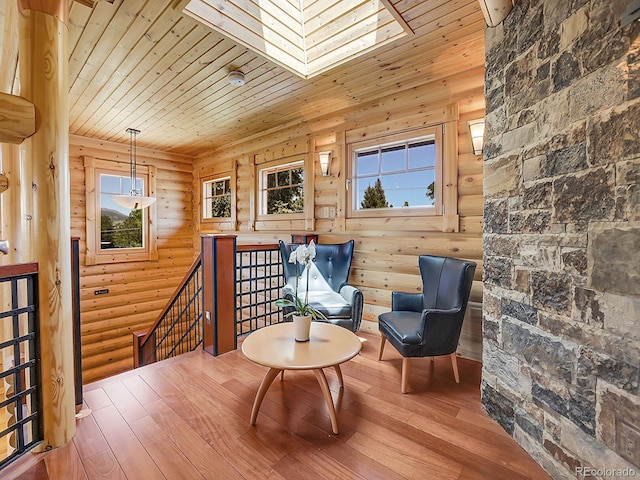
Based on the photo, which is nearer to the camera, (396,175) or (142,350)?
(396,175)

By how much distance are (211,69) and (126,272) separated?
160 inches

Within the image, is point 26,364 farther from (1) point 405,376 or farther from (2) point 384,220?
(2) point 384,220

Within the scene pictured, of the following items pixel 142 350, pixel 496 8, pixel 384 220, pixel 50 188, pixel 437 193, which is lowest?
pixel 142 350

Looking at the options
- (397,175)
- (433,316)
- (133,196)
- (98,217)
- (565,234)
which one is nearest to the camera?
(565,234)

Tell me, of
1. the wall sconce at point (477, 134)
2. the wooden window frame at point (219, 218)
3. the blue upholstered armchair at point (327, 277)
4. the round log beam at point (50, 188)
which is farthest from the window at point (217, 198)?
the wall sconce at point (477, 134)

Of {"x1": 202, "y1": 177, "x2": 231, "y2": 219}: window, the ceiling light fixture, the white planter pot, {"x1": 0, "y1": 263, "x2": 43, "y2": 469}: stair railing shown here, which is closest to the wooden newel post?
the white planter pot

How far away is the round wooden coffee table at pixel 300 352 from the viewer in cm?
160

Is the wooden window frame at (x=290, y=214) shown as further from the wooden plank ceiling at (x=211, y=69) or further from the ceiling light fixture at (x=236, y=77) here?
the ceiling light fixture at (x=236, y=77)

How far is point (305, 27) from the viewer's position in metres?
A: 2.61

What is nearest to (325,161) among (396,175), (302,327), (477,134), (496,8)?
(396,175)

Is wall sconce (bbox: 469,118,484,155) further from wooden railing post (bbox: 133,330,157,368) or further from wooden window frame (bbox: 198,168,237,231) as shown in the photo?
wooden railing post (bbox: 133,330,157,368)

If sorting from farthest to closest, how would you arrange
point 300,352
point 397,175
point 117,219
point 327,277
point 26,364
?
point 117,219 → point 327,277 → point 397,175 → point 300,352 → point 26,364

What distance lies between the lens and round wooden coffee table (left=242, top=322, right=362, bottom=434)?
160 cm

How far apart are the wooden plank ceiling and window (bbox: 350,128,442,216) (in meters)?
0.53
